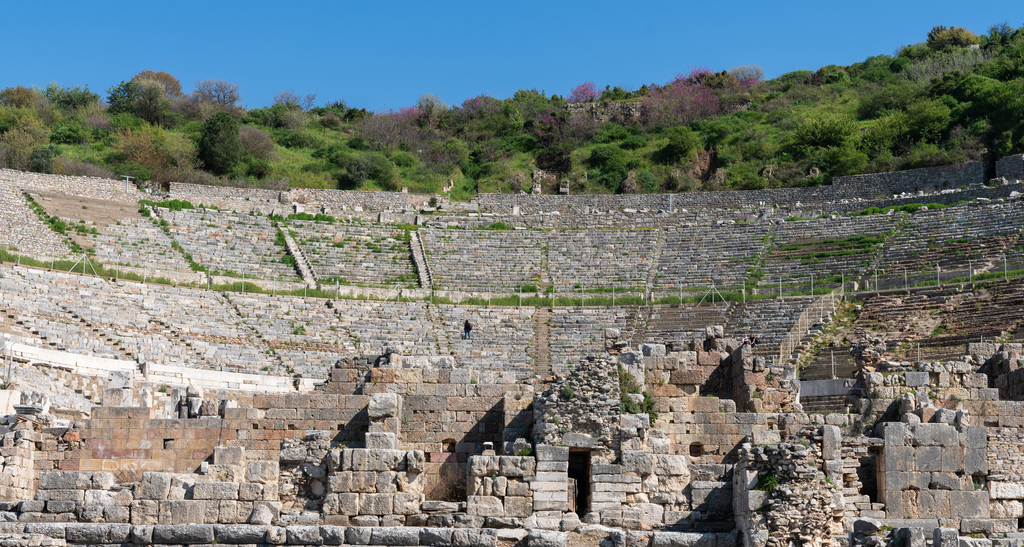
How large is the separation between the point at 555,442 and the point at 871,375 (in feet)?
19.5

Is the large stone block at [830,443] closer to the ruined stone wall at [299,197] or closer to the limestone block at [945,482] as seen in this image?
the limestone block at [945,482]

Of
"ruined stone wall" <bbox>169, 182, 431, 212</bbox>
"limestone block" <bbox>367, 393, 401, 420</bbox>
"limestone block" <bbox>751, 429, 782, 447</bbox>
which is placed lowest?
"limestone block" <bbox>751, 429, 782, 447</bbox>

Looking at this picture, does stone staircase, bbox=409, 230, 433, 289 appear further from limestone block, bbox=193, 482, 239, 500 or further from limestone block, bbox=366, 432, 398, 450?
limestone block, bbox=193, 482, 239, 500

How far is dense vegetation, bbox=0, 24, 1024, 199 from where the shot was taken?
62.1 m

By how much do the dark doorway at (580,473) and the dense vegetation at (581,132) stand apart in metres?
47.5

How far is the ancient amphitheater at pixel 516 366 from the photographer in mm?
12719

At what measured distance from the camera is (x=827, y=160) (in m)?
61.5

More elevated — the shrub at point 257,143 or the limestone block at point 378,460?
the shrub at point 257,143

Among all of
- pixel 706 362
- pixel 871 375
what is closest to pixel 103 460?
pixel 706 362

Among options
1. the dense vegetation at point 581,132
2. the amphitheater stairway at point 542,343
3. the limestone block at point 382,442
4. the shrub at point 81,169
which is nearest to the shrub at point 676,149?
the dense vegetation at point 581,132

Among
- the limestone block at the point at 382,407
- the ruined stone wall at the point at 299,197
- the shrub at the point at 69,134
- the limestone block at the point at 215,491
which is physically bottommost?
the limestone block at the point at 215,491

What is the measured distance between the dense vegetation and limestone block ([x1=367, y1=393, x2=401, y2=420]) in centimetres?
4645

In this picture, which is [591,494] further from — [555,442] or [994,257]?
[994,257]

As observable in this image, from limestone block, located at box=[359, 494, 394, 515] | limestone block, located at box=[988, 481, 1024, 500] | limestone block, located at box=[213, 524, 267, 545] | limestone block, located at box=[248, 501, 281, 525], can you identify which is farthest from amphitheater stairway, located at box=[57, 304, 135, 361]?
limestone block, located at box=[988, 481, 1024, 500]
